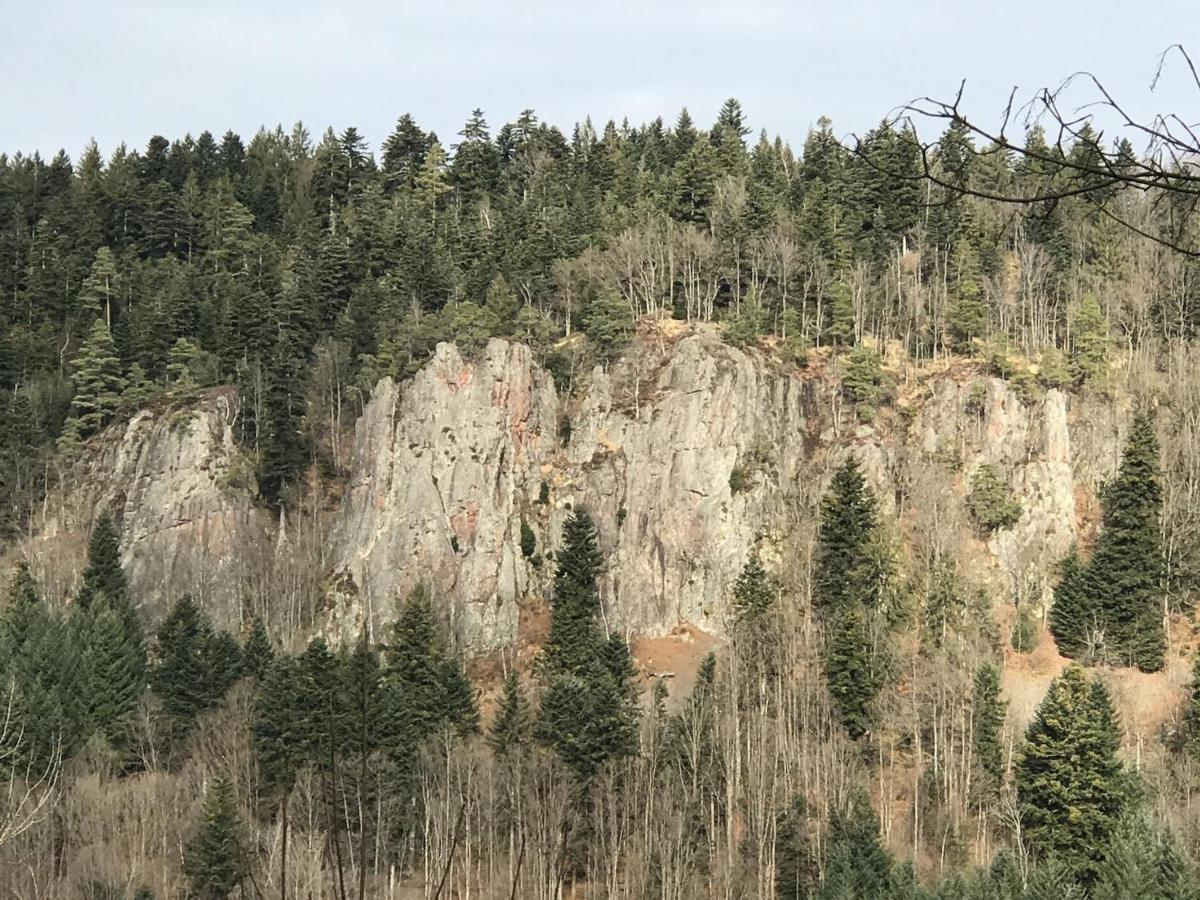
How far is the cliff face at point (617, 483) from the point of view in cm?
6562

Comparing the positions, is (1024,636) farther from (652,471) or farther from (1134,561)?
(652,471)

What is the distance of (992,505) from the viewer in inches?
2562

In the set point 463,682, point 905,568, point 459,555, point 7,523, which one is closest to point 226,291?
point 7,523

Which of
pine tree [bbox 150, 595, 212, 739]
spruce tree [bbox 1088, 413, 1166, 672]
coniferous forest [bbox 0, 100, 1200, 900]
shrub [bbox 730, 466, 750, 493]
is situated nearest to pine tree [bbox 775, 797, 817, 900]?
coniferous forest [bbox 0, 100, 1200, 900]

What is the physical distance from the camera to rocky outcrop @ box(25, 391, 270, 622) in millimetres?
70750

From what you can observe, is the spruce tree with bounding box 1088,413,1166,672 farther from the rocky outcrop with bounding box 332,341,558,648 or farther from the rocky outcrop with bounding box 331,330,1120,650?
the rocky outcrop with bounding box 332,341,558,648

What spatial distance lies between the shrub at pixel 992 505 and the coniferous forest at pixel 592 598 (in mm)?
405

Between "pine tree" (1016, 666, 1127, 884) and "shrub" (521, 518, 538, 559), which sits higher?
"shrub" (521, 518, 538, 559)

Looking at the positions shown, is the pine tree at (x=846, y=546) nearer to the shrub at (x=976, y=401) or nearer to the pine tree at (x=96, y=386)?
the shrub at (x=976, y=401)

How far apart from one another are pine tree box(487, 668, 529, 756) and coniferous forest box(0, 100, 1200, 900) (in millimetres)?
172

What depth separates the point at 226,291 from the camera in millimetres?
83938

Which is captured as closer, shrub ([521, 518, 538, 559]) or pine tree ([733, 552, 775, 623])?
pine tree ([733, 552, 775, 623])

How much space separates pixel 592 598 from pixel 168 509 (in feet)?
80.8

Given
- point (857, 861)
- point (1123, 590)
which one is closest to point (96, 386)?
point (857, 861)
